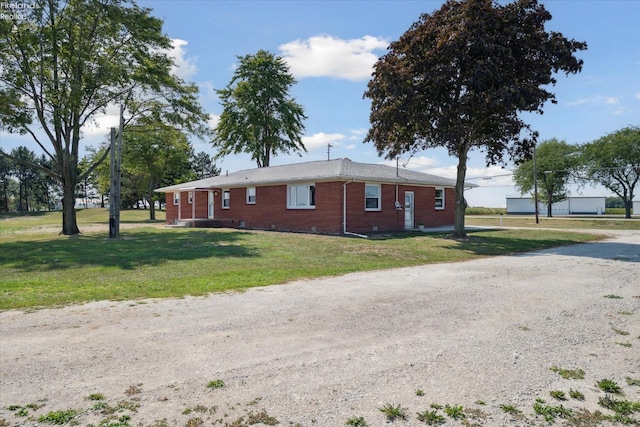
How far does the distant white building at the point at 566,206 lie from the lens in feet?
239

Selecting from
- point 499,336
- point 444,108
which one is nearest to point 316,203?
point 444,108

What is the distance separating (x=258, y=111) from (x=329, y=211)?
23112mm

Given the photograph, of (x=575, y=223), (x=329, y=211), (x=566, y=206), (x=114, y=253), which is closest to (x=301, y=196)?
(x=329, y=211)

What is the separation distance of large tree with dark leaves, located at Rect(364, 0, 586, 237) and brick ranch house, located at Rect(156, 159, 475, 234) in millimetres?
4053

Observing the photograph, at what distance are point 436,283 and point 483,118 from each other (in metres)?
11.6

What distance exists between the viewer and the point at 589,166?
53.3m

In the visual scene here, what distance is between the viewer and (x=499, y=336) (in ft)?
17.4

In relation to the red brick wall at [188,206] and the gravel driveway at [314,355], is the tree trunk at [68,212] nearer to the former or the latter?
the red brick wall at [188,206]

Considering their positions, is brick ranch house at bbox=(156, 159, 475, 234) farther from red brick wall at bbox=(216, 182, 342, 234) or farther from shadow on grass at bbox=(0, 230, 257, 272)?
shadow on grass at bbox=(0, 230, 257, 272)

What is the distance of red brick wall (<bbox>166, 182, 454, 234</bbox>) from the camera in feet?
70.2

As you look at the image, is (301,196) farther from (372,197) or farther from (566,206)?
(566,206)

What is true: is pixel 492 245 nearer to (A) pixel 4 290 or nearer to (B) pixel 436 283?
(B) pixel 436 283

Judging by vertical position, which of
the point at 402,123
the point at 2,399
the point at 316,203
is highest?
the point at 402,123

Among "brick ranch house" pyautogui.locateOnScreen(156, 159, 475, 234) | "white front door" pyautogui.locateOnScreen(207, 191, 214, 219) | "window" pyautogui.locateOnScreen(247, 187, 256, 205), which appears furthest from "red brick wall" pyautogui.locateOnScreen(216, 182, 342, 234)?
"white front door" pyautogui.locateOnScreen(207, 191, 214, 219)
